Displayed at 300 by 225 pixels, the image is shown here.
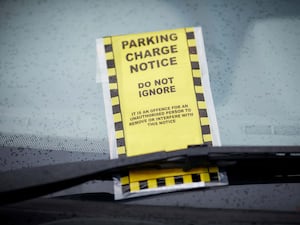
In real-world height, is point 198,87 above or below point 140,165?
above

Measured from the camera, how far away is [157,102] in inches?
36.0

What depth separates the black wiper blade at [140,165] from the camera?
2.54ft

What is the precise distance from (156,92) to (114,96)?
0.36 feet

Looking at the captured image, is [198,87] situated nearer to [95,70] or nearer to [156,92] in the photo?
[156,92]

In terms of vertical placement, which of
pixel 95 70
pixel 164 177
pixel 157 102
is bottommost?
pixel 164 177

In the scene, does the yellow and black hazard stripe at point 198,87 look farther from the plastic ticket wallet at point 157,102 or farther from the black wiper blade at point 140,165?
the black wiper blade at point 140,165

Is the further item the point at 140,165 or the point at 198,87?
the point at 198,87

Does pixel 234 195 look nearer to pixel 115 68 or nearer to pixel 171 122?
pixel 171 122

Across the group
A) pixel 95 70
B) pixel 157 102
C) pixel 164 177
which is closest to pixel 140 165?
pixel 164 177

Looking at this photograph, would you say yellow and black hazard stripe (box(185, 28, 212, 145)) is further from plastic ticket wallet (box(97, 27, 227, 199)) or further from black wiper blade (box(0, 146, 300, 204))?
black wiper blade (box(0, 146, 300, 204))

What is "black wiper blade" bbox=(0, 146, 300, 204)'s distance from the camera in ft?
2.54

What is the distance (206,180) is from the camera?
2.77 ft

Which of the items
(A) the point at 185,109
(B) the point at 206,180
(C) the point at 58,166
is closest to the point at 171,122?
(A) the point at 185,109

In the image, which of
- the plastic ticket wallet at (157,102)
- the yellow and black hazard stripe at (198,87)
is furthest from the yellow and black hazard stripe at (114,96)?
the yellow and black hazard stripe at (198,87)
